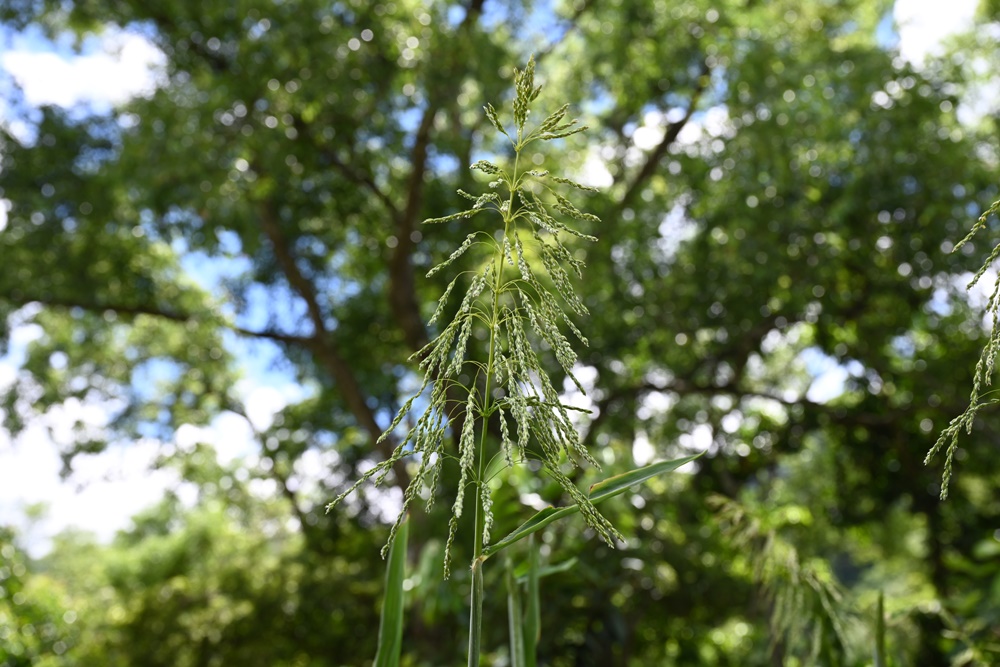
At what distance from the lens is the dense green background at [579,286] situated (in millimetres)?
5422

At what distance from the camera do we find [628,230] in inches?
262

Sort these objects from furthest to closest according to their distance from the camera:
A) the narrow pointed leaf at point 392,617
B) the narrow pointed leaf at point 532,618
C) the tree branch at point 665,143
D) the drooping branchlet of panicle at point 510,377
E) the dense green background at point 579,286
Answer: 1. the tree branch at point 665,143
2. the dense green background at point 579,286
3. the narrow pointed leaf at point 532,618
4. the narrow pointed leaf at point 392,617
5. the drooping branchlet of panicle at point 510,377

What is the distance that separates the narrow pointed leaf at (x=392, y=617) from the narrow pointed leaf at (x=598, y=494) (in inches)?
14.9

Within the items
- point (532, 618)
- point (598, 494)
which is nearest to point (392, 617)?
point (532, 618)

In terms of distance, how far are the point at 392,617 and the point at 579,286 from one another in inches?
204

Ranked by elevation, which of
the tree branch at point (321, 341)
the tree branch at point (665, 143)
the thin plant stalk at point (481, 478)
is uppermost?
the tree branch at point (665, 143)

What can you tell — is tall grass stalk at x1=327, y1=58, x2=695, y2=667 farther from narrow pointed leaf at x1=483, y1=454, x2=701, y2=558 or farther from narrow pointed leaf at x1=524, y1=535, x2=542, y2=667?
narrow pointed leaf at x1=524, y1=535, x2=542, y2=667

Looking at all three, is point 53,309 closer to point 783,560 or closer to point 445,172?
point 445,172

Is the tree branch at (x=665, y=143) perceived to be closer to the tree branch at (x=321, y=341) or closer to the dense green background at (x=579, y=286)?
the dense green background at (x=579, y=286)

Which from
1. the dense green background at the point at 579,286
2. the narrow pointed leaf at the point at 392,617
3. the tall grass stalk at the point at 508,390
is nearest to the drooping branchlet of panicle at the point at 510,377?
the tall grass stalk at the point at 508,390

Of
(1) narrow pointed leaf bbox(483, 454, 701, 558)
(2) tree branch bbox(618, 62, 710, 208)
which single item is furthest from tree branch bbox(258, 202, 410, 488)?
(1) narrow pointed leaf bbox(483, 454, 701, 558)

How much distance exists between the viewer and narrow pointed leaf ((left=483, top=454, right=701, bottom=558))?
0.88 m

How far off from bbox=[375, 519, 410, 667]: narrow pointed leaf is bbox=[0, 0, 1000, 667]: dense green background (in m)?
2.44

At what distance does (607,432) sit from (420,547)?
1.81m
